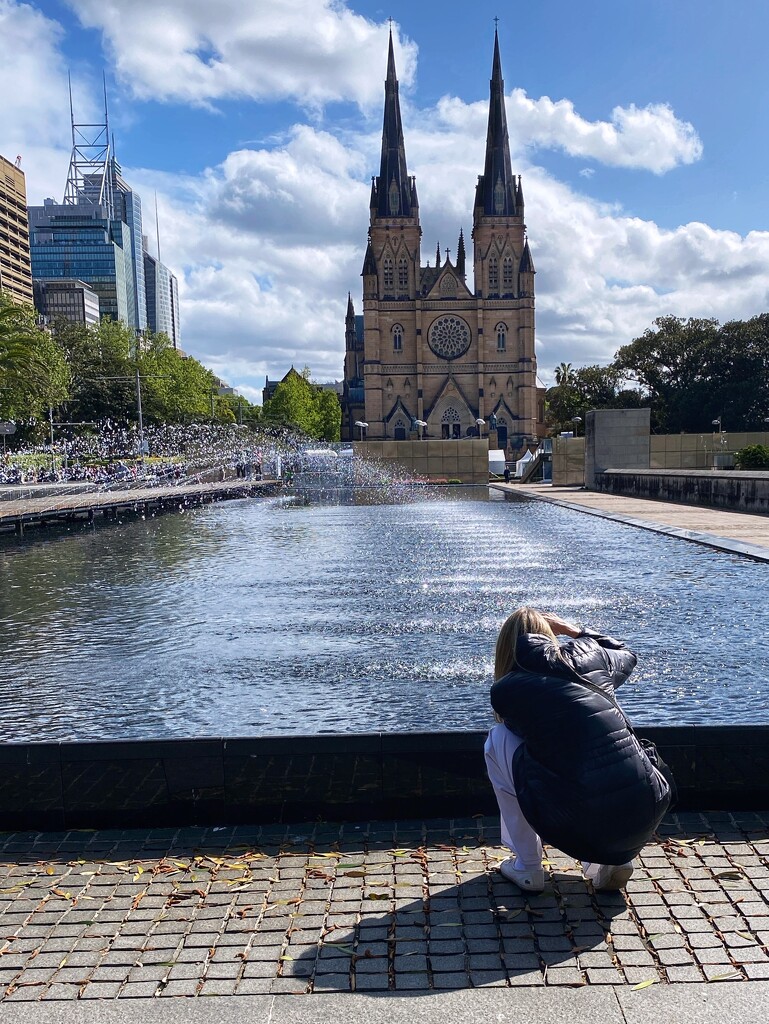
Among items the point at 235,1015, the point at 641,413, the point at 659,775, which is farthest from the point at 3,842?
the point at 641,413

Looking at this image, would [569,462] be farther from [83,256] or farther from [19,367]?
[83,256]

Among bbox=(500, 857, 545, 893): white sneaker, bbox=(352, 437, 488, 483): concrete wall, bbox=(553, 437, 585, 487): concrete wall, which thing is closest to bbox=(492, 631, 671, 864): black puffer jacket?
bbox=(500, 857, 545, 893): white sneaker

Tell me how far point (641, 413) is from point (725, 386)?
30.4m

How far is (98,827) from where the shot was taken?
4613mm

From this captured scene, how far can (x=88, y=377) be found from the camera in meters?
64.0

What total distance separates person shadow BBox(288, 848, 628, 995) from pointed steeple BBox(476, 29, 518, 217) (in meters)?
103

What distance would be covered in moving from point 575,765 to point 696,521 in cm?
1655

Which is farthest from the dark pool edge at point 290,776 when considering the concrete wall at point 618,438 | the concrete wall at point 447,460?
the concrete wall at point 447,460

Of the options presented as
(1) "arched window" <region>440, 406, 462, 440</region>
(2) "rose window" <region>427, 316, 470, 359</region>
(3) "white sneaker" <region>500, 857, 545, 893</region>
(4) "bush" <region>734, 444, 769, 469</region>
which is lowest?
(3) "white sneaker" <region>500, 857, 545, 893</region>

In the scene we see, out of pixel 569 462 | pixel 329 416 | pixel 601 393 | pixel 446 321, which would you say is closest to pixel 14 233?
pixel 329 416

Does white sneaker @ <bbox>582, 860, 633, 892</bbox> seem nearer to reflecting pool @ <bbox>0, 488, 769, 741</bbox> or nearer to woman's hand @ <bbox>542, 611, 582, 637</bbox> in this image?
woman's hand @ <bbox>542, 611, 582, 637</bbox>

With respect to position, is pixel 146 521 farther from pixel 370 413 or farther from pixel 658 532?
pixel 370 413

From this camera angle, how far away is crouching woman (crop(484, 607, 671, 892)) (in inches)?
133

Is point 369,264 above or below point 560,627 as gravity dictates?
above
